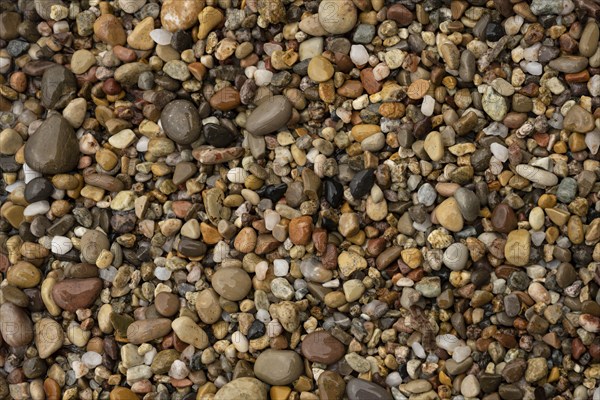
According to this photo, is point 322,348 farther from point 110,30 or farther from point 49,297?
point 110,30

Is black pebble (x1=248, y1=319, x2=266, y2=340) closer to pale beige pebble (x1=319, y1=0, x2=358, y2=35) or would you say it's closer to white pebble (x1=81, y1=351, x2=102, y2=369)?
white pebble (x1=81, y1=351, x2=102, y2=369)

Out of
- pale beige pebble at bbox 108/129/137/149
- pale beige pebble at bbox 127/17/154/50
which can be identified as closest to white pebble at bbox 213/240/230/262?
pale beige pebble at bbox 108/129/137/149

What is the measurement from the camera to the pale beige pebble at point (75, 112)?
1.86 meters

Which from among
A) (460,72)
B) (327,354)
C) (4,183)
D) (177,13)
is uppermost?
(177,13)

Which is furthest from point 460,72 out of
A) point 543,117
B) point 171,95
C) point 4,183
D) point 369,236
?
point 4,183

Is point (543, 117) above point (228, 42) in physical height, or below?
below

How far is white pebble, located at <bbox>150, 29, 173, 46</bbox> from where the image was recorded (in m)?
1.86

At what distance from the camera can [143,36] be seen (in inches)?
73.7

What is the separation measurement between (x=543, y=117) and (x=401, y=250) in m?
0.48

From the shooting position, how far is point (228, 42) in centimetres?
182

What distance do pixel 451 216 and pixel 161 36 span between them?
0.89m

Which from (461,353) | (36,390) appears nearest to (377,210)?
(461,353)

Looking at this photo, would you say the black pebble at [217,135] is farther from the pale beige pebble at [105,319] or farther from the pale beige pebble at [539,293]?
the pale beige pebble at [539,293]

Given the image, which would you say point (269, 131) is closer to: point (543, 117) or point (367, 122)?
point (367, 122)
